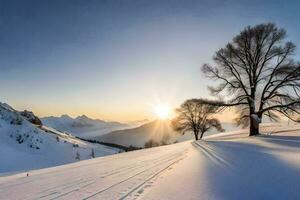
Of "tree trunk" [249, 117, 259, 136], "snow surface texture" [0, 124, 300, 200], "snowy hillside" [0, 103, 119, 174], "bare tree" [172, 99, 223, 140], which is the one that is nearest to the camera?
"snow surface texture" [0, 124, 300, 200]

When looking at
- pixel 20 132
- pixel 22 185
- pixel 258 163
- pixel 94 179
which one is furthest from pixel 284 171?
pixel 20 132

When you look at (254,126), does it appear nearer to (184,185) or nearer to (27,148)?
(27,148)

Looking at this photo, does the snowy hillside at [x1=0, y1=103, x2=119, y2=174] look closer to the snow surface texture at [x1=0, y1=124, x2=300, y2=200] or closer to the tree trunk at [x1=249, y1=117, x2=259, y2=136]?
the snow surface texture at [x1=0, y1=124, x2=300, y2=200]

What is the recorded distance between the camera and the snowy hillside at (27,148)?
2237 cm

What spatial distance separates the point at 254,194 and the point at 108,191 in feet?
10.9

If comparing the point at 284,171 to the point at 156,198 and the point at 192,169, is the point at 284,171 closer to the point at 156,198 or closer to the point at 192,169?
the point at 192,169

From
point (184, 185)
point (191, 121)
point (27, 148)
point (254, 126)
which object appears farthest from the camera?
point (191, 121)

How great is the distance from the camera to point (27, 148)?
1027 inches

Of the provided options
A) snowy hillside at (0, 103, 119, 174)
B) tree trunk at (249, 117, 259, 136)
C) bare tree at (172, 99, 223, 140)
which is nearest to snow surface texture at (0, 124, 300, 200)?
snowy hillside at (0, 103, 119, 174)

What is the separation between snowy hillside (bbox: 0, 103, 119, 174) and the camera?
22.4 m

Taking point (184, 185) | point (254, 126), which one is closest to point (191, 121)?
point (254, 126)

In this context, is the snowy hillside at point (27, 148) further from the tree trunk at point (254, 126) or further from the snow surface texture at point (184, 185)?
the tree trunk at point (254, 126)

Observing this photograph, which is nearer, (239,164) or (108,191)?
(108,191)

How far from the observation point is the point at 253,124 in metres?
27.5
